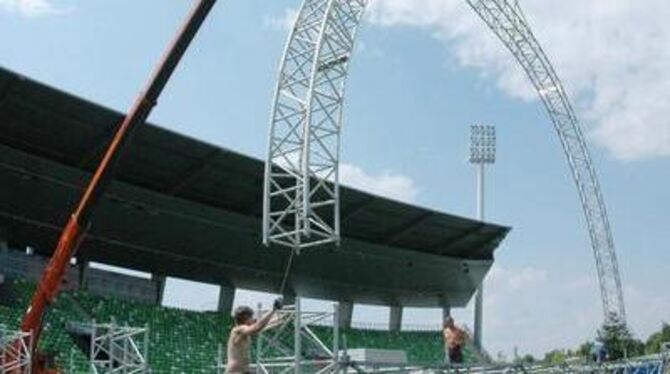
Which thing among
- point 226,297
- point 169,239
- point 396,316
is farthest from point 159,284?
point 396,316

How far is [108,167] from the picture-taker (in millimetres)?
20156

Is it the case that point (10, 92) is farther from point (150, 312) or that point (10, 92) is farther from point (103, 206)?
point (150, 312)

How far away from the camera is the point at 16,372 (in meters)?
22.8

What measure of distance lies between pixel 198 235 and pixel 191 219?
1606 millimetres

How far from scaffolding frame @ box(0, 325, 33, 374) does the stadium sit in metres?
0.05

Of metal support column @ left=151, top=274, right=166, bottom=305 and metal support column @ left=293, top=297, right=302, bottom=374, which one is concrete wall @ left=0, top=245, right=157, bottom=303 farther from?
metal support column @ left=293, top=297, right=302, bottom=374

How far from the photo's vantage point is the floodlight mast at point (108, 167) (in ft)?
60.0

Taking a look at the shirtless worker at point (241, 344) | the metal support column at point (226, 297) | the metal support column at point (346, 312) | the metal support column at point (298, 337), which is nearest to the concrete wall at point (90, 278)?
the metal support column at point (226, 297)

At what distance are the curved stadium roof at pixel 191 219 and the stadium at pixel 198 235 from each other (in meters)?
0.07

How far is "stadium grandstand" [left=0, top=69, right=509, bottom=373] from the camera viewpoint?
34938mm

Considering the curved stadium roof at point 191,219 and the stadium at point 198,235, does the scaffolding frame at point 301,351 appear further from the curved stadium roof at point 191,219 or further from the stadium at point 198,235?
the curved stadium roof at point 191,219

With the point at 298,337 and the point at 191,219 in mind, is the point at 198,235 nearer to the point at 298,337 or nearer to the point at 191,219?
the point at 191,219

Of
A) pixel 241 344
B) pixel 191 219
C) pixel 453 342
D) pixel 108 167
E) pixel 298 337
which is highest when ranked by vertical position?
pixel 191 219

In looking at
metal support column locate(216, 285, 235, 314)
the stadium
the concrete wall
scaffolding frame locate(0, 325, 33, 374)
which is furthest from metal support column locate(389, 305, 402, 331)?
scaffolding frame locate(0, 325, 33, 374)
